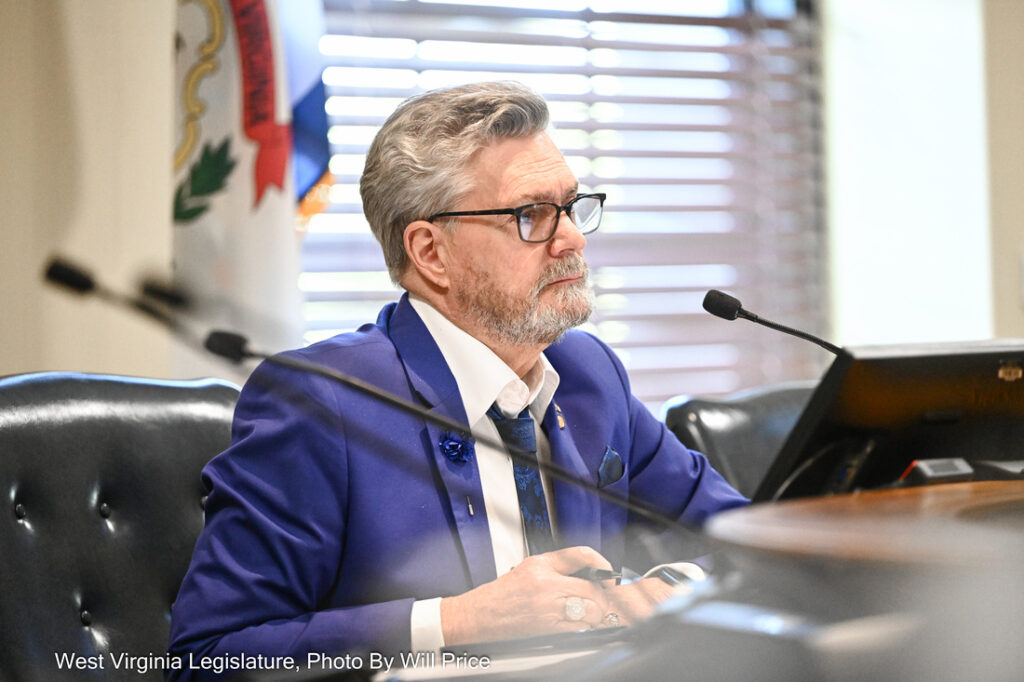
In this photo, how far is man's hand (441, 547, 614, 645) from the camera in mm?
986

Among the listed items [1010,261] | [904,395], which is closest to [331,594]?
[904,395]

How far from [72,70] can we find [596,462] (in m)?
1.42

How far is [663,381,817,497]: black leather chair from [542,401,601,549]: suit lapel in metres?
0.44

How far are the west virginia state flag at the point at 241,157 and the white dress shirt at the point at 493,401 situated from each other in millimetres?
626

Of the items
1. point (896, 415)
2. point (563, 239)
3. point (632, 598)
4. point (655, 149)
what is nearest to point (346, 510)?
point (632, 598)

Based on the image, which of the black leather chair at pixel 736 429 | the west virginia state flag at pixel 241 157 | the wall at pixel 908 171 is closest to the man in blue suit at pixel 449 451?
the black leather chair at pixel 736 429

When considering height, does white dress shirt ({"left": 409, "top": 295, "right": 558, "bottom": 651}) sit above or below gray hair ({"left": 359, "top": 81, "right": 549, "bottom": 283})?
below

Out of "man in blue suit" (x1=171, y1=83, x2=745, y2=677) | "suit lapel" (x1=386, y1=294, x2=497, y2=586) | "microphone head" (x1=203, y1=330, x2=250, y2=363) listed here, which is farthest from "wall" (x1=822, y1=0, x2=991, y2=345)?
"microphone head" (x1=203, y1=330, x2=250, y2=363)

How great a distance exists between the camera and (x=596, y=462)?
1418mm

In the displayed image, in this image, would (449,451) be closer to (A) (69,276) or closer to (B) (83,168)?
(A) (69,276)

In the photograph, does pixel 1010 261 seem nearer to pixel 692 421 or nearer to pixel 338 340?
pixel 692 421

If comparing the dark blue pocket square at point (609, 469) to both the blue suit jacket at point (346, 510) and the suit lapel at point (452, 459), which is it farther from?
the suit lapel at point (452, 459)

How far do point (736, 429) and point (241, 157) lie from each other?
111 centimetres

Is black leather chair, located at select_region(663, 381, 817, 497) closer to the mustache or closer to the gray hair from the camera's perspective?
the mustache
